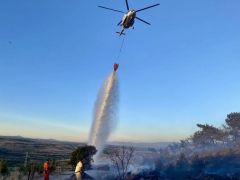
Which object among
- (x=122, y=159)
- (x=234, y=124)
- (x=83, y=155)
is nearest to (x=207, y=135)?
(x=234, y=124)

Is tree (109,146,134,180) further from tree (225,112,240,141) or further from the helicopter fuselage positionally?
tree (225,112,240,141)

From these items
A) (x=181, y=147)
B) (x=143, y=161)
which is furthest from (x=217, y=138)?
(x=143, y=161)

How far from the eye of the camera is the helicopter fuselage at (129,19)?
47.4m

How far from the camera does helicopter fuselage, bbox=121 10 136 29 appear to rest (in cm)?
4738

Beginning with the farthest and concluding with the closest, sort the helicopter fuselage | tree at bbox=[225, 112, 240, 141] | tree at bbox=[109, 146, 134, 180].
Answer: tree at bbox=[225, 112, 240, 141] < the helicopter fuselage < tree at bbox=[109, 146, 134, 180]

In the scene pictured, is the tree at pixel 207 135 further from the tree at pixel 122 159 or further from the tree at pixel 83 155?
the tree at pixel 83 155

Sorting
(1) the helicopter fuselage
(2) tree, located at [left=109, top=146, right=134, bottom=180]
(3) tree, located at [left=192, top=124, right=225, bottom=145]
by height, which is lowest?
(2) tree, located at [left=109, top=146, right=134, bottom=180]

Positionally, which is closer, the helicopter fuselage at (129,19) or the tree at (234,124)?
the helicopter fuselage at (129,19)

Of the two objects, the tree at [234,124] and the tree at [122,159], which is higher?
the tree at [234,124]

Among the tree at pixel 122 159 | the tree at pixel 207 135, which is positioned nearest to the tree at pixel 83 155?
the tree at pixel 122 159

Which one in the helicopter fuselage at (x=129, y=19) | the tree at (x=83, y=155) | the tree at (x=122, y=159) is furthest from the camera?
the tree at (x=83, y=155)

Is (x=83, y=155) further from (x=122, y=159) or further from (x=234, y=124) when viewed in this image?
(x=234, y=124)

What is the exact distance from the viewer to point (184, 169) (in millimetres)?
62594

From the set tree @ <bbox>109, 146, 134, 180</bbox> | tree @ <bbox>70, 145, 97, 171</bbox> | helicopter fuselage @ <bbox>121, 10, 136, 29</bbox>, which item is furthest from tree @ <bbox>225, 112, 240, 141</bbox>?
helicopter fuselage @ <bbox>121, 10, 136, 29</bbox>
